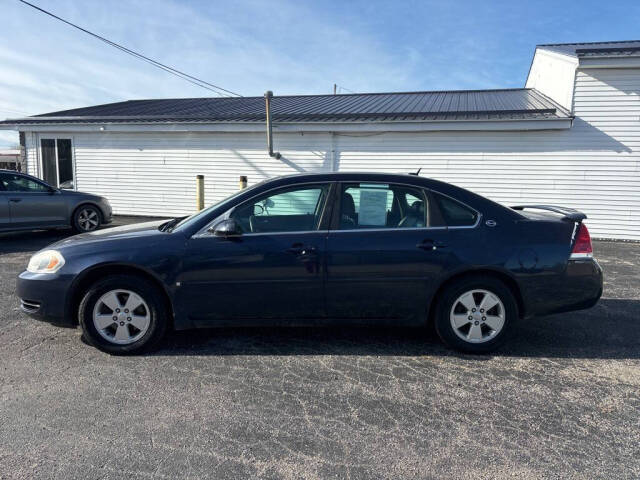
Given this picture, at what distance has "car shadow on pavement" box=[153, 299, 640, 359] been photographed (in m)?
3.60

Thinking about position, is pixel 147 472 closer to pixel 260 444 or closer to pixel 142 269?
pixel 260 444

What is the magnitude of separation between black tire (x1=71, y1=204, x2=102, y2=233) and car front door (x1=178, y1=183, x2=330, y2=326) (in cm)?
688

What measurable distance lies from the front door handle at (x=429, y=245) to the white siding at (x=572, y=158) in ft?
23.4

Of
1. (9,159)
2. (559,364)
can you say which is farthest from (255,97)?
(9,159)

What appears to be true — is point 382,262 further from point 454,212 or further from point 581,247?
point 581,247

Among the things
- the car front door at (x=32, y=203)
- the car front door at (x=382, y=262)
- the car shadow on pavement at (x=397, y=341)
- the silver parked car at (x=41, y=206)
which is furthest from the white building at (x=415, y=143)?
the car front door at (x=382, y=262)

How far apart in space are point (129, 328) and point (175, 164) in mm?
9397

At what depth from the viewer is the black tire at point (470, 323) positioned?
138 inches

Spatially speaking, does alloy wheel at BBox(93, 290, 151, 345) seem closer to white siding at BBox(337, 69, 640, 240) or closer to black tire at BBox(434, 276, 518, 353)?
black tire at BBox(434, 276, 518, 353)

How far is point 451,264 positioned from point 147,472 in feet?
8.45

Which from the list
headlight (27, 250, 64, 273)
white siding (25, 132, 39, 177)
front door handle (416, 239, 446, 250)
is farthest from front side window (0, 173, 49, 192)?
front door handle (416, 239, 446, 250)

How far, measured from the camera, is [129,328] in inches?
137

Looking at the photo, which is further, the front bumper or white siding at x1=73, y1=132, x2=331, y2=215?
white siding at x1=73, y1=132, x2=331, y2=215

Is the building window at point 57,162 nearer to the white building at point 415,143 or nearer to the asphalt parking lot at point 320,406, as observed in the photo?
the white building at point 415,143
